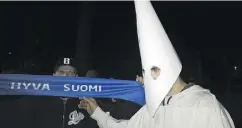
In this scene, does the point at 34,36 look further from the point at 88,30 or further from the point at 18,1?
the point at 88,30

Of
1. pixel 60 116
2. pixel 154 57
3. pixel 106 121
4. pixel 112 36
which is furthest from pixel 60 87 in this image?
pixel 112 36

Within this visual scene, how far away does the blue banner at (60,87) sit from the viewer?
12.3ft

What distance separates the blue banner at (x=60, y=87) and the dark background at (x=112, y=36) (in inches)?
134

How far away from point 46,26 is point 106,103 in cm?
742

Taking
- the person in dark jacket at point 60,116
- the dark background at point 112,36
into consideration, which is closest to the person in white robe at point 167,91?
the person in dark jacket at point 60,116

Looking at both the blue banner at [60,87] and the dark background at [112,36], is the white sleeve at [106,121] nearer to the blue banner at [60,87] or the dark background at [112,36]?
the blue banner at [60,87]

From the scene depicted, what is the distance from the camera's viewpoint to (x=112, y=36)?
42.6 ft

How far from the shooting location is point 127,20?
39.1 ft

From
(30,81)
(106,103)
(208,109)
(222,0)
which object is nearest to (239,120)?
(222,0)

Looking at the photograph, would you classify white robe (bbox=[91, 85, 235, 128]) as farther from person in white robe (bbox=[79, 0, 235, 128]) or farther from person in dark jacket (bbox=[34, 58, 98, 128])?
person in dark jacket (bbox=[34, 58, 98, 128])

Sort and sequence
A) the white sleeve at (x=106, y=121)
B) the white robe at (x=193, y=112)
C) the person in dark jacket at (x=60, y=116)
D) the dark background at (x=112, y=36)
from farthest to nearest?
the dark background at (x=112, y=36) < the person in dark jacket at (x=60, y=116) < the white sleeve at (x=106, y=121) < the white robe at (x=193, y=112)

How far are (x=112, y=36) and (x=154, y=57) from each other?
34.7 feet

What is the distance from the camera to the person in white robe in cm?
228

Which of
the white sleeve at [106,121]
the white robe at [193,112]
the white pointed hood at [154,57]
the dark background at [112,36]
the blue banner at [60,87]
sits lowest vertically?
the white sleeve at [106,121]
